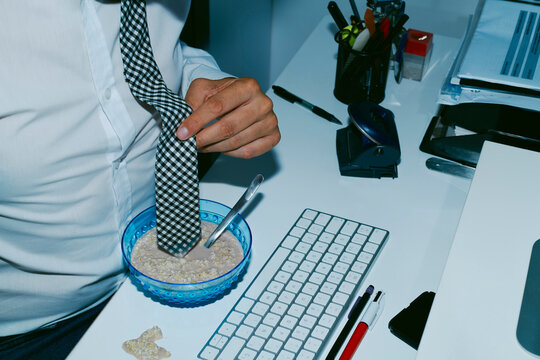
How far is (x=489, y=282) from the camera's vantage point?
59 cm

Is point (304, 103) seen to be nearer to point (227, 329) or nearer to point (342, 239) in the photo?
point (342, 239)

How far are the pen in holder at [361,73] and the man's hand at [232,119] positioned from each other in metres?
0.30

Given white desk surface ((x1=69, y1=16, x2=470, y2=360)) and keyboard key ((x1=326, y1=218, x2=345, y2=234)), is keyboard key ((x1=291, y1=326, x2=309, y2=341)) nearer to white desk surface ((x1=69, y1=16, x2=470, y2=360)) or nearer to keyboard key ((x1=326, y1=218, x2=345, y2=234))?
white desk surface ((x1=69, y1=16, x2=470, y2=360))

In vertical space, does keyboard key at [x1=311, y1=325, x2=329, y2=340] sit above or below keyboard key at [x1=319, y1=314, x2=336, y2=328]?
below

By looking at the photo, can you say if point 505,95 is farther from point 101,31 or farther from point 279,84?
point 101,31

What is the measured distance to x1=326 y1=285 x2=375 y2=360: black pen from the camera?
69 centimetres

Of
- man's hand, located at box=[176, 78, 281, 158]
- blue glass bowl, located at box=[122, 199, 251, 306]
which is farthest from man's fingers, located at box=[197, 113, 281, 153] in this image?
blue glass bowl, located at box=[122, 199, 251, 306]

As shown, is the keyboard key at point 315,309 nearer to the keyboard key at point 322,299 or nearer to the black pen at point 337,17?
the keyboard key at point 322,299

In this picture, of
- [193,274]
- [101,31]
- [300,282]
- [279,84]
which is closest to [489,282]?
[300,282]

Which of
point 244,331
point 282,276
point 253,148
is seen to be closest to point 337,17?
point 253,148

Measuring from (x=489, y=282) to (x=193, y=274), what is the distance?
373 mm

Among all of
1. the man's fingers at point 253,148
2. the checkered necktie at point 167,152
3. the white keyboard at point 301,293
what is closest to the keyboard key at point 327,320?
the white keyboard at point 301,293

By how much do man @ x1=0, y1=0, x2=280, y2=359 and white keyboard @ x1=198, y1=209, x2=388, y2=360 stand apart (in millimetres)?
189

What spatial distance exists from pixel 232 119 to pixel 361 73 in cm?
41
